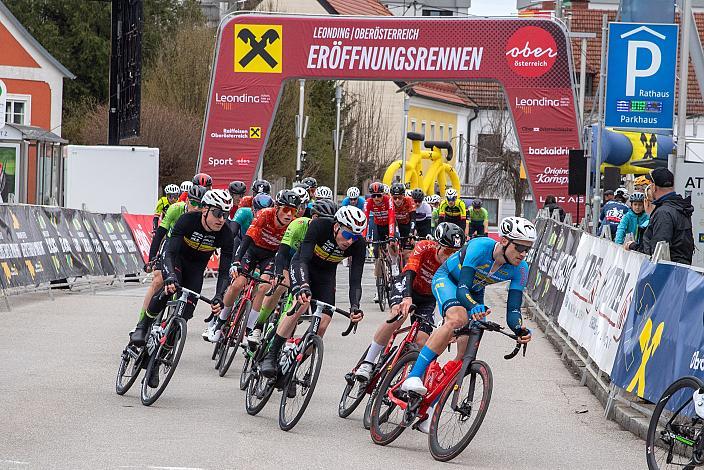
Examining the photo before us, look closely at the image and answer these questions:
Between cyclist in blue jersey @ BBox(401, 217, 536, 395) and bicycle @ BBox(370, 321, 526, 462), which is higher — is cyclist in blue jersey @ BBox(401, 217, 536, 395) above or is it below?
above

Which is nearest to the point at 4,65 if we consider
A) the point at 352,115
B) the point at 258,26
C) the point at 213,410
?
the point at 352,115

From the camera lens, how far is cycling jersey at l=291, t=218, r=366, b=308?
11.3m

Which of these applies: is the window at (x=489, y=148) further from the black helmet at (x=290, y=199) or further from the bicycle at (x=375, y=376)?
the bicycle at (x=375, y=376)

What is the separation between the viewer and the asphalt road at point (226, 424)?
8945 mm

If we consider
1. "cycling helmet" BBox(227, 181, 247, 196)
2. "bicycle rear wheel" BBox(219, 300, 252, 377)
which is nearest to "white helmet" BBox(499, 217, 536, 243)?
"bicycle rear wheel" BBox(219, 300, 252, 377)

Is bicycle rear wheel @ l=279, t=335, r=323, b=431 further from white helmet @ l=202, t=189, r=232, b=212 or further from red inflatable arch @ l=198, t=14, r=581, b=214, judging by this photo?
red inflatable arch @ l=198, t=14, r=581, b=214

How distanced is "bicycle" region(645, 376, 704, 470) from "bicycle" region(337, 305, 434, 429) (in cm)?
249

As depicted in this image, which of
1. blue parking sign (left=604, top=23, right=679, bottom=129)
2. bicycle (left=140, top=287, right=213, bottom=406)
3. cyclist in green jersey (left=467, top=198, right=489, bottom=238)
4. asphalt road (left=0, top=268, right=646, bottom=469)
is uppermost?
blue parking sign (left=604, top=23, right=679, bottom=129)

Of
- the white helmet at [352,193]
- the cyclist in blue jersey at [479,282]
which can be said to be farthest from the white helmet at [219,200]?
the white helmet at [352,193]

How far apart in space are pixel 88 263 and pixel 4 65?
3332 centimetres

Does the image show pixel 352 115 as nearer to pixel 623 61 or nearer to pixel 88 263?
pixel 88 263

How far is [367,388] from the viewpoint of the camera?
10.8m

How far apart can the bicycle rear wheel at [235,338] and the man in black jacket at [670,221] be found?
4014mm

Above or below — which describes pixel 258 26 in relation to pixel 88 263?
above
